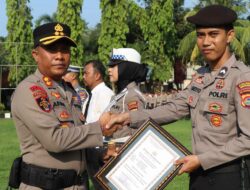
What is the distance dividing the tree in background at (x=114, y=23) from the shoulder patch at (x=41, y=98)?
80.0 ft

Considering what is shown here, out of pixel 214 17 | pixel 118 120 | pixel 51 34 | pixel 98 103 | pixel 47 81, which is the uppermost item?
pixel 214 17

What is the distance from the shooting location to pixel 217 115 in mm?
3193

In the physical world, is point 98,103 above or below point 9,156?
above

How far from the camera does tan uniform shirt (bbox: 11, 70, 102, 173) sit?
10.4 feet

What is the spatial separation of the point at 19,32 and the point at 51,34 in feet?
85.5

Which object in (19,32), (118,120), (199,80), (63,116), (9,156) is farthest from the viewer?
(19,32)

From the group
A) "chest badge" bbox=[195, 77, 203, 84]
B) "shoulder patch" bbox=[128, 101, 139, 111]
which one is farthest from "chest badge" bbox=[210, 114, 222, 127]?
"shoulder patch" bbox=[128, 101, 139, 111]

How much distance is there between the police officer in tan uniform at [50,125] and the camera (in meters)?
3.19

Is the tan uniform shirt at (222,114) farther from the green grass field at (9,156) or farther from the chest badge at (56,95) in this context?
the green grass field at (9,156)

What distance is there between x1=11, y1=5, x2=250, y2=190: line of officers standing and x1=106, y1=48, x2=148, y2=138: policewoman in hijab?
4.62 ft

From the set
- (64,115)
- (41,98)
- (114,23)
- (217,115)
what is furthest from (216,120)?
(114,23)

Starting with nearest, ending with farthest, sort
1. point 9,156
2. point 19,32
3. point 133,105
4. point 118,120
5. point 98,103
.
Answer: point 118,120
point 133,105
point 98,103
point 9,156
point 19,32

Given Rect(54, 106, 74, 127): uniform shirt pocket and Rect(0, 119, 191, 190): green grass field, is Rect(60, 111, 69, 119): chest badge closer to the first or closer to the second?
Rect(54, 106, 74, 127): uniform shirt pocket

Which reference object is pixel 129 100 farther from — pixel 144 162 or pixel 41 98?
pixel 41 98
